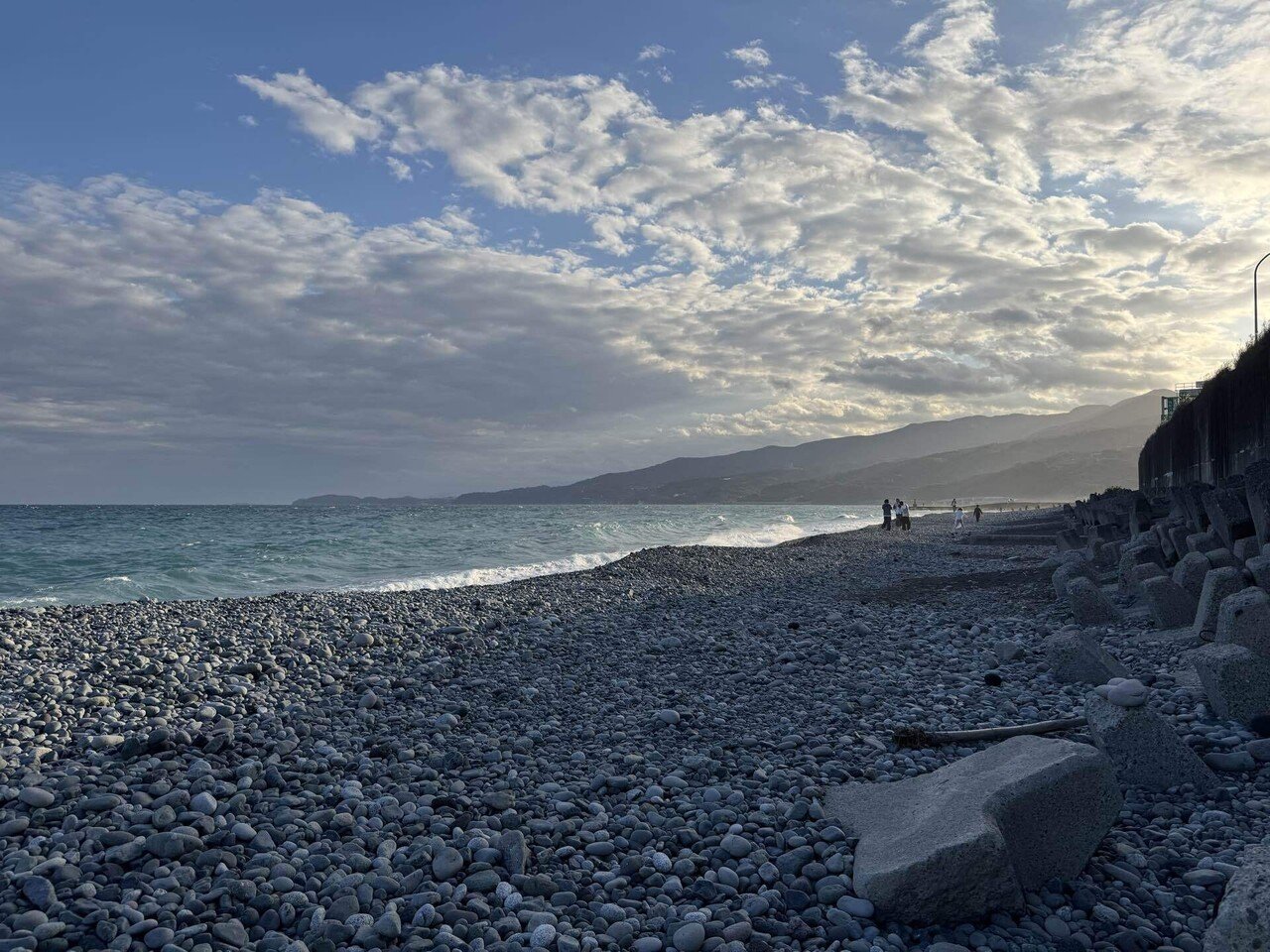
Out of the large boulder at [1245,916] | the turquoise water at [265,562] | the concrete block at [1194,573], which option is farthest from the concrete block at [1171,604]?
the turquoise water at [265,562]

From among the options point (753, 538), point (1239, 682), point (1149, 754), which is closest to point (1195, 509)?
point (1239, 682)

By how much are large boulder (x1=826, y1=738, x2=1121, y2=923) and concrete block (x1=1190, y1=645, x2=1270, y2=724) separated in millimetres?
2130

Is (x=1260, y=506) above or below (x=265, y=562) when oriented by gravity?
above

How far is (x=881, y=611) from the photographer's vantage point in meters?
12.6

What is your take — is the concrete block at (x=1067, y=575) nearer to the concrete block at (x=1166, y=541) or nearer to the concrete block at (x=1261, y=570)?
the concrete block at (x=1166, y=541)

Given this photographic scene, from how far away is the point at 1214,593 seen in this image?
7.77 m

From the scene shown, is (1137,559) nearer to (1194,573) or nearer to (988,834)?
(1194,573)

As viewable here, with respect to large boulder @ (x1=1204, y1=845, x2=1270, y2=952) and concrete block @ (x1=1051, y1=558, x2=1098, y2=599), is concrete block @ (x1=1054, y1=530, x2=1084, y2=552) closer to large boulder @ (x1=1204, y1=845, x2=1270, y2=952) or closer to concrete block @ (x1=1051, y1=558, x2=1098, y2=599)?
concrete block @ (x1=1051, y1=558, x2=1098, y2=599)

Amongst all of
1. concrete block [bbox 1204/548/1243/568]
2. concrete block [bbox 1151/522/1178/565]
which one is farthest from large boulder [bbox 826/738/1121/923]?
concrete block [bbox 1151/522/1178/565]

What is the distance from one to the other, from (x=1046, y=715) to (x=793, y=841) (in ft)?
9.82

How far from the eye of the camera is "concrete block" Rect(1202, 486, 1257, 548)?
1113 cm

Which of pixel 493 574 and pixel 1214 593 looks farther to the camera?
pixel 493 574

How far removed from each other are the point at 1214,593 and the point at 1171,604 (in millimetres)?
1228

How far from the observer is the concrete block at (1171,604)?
887 cm
